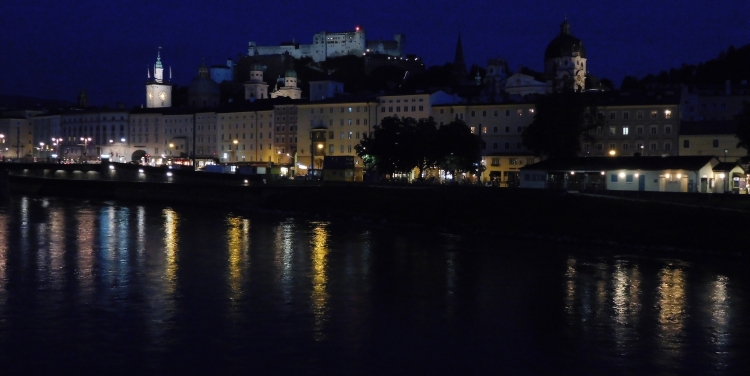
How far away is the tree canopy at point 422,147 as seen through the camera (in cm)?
5894

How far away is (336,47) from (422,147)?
308 feet

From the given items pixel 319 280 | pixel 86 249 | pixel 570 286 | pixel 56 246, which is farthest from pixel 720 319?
pixel 56 246

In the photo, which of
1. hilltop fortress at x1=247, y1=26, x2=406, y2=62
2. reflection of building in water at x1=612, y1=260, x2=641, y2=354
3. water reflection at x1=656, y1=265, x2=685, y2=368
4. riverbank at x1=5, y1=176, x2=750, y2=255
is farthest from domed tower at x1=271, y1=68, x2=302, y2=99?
water reflection at x1=656, y1=265, x2=685, y2=368

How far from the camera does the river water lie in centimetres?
1691

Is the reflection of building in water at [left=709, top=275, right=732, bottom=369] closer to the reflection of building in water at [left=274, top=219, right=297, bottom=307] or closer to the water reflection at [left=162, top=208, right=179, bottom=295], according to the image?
the reflection of building in water at [left=274, top=219, right=297, bottom=307]

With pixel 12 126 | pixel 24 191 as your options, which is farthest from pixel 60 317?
pixel 12 126

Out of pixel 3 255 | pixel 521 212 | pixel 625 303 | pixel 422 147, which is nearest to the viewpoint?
pixel 625 303

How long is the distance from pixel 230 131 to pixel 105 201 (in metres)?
33.1

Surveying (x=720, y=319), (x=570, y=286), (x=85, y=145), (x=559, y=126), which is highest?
(x=559, y=126)

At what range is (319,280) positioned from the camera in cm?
2548

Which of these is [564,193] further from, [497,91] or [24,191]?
[24,191]

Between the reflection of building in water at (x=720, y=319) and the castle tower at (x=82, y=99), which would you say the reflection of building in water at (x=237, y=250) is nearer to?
the reflection of building in water at (x=720, y=319)

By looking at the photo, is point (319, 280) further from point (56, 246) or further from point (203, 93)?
point (203, 93)

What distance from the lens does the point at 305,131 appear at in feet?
271
